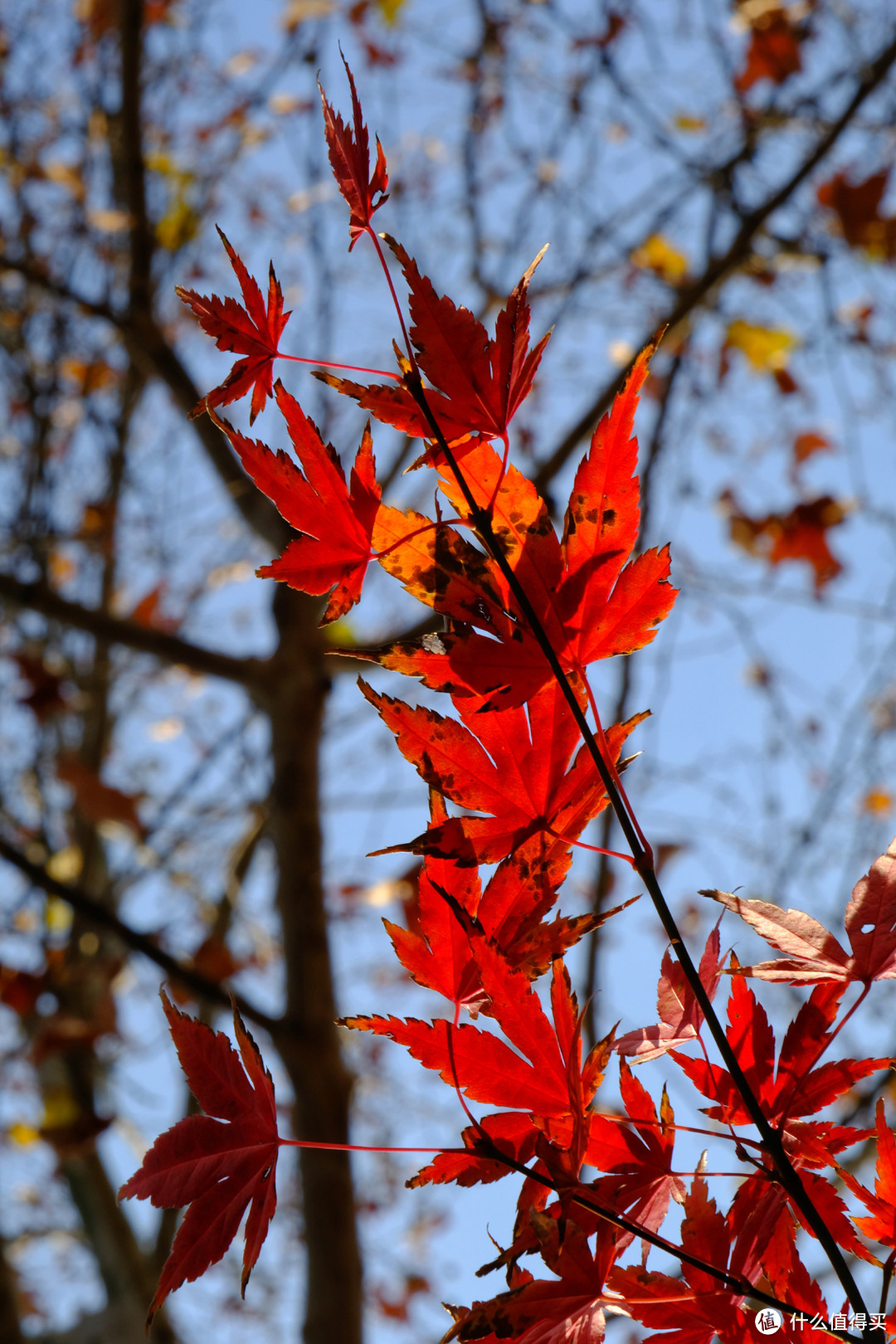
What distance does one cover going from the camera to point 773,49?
2137 mm

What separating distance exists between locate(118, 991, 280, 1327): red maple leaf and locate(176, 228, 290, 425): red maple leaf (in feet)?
0.80

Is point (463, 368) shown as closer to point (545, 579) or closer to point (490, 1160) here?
point (545, 579)

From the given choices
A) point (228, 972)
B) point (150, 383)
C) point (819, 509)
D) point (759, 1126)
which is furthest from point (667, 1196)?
point (150, 383)

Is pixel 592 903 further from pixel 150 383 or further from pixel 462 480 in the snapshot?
pixel 150 383

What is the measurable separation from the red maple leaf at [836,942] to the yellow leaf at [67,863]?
6.54 ft

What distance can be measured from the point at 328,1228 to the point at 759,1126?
1126 mm

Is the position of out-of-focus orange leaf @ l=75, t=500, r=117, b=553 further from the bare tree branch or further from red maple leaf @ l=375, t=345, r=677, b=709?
red maple leaf @ l=375, t=345, r=677, b=709

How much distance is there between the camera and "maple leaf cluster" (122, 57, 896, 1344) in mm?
364

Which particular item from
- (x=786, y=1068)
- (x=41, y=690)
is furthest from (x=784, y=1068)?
(x=41, y=690)

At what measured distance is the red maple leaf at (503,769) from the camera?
376 millimetres

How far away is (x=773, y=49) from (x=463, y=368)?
225cm

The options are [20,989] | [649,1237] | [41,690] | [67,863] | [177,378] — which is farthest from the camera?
[67,863]

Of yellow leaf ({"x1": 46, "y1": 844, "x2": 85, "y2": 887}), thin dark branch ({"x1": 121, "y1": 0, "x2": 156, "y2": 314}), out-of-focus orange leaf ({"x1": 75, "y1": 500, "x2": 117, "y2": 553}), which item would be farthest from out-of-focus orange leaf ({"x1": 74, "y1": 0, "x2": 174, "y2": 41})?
yellow leaf ({"x1": 46, "y1": 844, "x2": 85, "y2": 887})

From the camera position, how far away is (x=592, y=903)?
137 centimetres
